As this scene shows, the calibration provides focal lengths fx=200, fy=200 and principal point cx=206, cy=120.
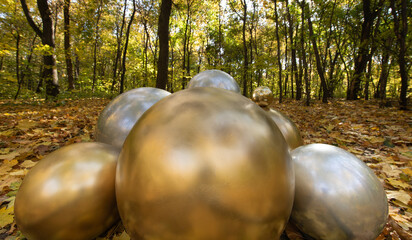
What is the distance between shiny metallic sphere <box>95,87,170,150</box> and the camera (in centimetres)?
158

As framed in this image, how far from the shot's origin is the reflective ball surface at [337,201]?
1139 millimetres

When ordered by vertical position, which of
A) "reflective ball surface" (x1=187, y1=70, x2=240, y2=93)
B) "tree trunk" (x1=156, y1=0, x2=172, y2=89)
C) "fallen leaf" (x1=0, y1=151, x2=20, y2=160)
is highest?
"tree trunk" (x1=156, y1=0, x2=172, y2=89)

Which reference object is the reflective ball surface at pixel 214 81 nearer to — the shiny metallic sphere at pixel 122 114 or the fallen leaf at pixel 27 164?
the shiny metallic sphere at pixel 122 114

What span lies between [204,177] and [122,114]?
1072 millimetres

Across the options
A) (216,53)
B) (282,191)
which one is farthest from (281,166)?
(216,53)

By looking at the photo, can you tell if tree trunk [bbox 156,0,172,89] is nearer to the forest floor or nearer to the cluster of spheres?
the forest floor

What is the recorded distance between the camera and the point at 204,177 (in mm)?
817

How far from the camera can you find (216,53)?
22.5 metres

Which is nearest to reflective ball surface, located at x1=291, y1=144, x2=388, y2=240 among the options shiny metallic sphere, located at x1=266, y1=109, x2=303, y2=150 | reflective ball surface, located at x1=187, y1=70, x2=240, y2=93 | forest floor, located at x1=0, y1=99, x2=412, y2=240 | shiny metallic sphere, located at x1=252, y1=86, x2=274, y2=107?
forest floor, located at x1=0, y1=99, x2=412, y2=240

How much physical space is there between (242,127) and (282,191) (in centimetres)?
35

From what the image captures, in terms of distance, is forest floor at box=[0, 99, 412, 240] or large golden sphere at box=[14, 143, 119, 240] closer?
large golden sphere at box=[14, 143, 119, 240]

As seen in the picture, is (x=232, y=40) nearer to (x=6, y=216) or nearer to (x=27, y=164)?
(x=27, y=164)

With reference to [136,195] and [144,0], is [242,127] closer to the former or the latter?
[136,195]

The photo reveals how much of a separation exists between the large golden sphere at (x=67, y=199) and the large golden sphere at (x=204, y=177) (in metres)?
0.28
